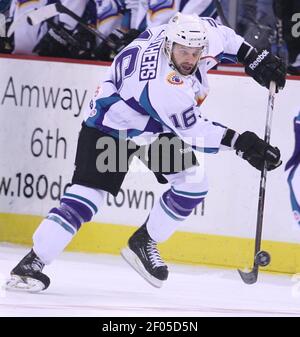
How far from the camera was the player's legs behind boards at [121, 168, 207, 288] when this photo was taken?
6.34 meters

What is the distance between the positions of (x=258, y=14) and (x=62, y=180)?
1396mm

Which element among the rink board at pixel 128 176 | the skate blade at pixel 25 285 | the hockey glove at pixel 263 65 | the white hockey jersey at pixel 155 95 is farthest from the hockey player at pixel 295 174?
the skate blade at pixel 25 285

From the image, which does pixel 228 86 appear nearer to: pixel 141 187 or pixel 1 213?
pixel 141 187

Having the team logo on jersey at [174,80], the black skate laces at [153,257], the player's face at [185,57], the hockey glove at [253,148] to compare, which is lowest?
the black skate laces at [153,257]

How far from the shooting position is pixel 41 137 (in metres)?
7.63

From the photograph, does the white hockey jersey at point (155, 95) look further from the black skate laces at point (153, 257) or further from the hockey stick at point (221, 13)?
the hockey stick at point (221, 13)

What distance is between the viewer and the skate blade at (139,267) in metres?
6.46

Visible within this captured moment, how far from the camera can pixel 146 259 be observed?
254 inches

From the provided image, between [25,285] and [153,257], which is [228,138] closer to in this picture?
[153,257]

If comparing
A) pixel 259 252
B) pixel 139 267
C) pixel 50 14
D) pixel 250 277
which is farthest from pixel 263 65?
pixel 50 14

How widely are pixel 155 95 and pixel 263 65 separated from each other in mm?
625

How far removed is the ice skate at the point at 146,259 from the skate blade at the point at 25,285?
51 centimetres

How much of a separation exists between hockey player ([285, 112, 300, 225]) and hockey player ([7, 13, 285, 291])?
2.41 feet
